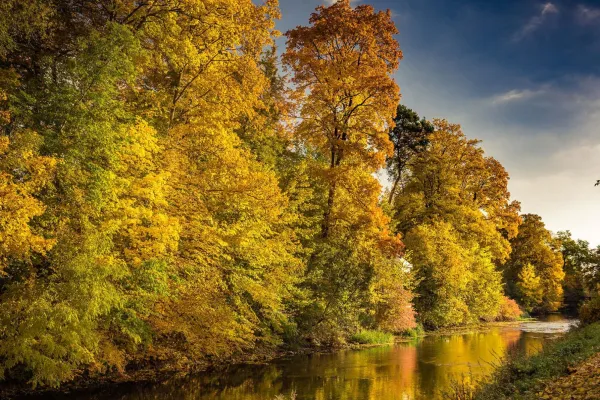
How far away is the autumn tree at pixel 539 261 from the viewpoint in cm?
5953

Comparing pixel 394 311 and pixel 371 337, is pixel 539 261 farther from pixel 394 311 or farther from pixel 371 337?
pixel 371 337

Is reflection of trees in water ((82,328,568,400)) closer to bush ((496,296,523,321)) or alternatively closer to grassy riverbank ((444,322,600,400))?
grassy riverbank ((444,322,600,400))

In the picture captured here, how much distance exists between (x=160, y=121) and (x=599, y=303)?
2110 cm

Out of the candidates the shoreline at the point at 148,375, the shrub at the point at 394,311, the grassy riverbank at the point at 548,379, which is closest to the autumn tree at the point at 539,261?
the shrub at the point at 394,311

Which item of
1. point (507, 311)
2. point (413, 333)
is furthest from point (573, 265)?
point (413, 333)

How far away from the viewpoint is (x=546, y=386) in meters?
8.96

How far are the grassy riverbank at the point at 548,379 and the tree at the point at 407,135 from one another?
29.5 m

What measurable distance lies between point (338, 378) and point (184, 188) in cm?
847

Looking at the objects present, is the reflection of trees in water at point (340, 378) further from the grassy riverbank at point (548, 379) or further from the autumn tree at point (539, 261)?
the autumn tree at point (539, 261)

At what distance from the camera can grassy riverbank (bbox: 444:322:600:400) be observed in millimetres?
8109

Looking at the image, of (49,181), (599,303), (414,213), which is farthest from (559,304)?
(49,181)

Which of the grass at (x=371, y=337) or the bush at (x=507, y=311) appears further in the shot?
the bush at (x=507, y=311)

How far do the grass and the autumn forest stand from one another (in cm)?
41

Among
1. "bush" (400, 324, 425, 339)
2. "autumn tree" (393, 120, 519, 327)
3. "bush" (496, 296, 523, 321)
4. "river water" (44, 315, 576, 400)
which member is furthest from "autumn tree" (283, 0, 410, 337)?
"bush" (496, 296, 523, 321)
